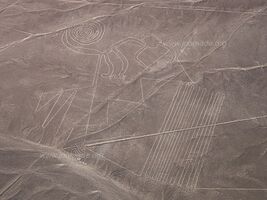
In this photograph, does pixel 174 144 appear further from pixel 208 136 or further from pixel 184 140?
pixel 208 136

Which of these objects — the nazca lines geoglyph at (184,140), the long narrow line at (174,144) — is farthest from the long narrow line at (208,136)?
the long narrow line at (174,144)

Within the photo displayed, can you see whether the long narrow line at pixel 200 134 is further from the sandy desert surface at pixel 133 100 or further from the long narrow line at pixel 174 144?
the long narrow line at pixel 174 144

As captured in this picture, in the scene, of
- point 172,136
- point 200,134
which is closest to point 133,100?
point 172,136

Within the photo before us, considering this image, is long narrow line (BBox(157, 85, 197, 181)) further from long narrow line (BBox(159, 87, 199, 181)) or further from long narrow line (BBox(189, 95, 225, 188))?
long narrow line (BBox(189, 95, 225, 188))

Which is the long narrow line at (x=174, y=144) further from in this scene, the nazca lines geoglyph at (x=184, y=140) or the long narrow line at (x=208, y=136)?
the long narrow line at (x=208, y=136)

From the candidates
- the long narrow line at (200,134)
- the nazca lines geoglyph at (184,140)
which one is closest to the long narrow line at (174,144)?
the nazca lines geoglyph at (184,140)

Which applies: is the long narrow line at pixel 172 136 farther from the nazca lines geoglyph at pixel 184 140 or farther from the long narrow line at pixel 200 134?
the long narrow line at pixel 200 134

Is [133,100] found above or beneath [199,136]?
above

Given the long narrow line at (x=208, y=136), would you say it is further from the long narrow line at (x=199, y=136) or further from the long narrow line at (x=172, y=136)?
the long narrow line at (x=172, y=136)

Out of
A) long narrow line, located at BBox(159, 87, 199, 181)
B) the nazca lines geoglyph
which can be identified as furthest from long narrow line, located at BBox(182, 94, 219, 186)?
long narrow line, located at BBox(159, 87, 199, 181)
